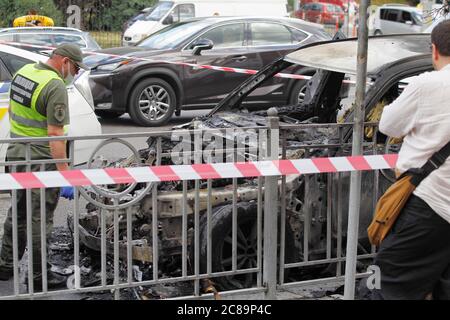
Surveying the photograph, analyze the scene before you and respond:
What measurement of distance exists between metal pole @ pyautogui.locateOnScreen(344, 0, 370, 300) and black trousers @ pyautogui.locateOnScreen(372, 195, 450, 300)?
18.2 inches

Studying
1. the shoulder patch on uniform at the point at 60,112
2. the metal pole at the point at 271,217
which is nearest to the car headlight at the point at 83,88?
the shoulder patch on uniform at the point at 60,112

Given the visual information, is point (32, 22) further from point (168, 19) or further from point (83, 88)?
point (83, 88)

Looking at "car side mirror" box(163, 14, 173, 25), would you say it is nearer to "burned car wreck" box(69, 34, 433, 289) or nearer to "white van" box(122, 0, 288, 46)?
"white van" box(122, 0, 288, 46)

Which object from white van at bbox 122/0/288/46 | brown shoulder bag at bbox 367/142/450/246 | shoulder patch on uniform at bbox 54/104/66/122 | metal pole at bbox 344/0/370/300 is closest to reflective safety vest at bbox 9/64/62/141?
shoulder patch on uniform at bbox 54/104/66/122

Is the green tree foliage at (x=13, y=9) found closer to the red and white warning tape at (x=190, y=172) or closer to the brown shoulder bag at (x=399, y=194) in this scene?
the red and white warning tape at (x=190, y=172)

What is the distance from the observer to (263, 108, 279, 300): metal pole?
4.83 m

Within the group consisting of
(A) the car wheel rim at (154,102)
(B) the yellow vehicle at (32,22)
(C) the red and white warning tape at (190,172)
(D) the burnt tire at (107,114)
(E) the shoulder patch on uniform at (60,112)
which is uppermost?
(B) the yellow vehicle at (32,22)

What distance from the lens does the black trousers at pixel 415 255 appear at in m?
3.95

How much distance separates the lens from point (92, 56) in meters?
13.4

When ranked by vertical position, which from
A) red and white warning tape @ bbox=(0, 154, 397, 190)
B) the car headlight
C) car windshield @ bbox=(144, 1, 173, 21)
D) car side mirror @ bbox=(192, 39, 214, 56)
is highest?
car windshield @ bbox=(144, 1, 173, 21)

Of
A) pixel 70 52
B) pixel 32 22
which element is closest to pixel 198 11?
pixel 32 22

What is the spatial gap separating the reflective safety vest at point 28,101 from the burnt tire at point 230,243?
1400 millimetres

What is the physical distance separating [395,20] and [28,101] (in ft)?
102

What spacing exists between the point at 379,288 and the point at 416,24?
3044 cm
